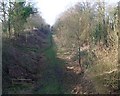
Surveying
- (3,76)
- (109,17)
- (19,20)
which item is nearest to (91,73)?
(3,76)

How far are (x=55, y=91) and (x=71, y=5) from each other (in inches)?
646

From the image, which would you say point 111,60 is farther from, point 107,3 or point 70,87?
point 107,3

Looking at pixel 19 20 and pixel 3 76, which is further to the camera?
pixel 19 20

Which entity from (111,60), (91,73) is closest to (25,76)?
(91,73)

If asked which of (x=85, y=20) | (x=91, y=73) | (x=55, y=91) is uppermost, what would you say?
(x=85, y=20)

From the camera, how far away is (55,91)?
25359 mm

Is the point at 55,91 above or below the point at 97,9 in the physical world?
below

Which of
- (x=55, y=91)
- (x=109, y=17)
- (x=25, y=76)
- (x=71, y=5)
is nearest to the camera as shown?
(x=55, y=91)

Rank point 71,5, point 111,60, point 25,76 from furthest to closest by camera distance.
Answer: point 71,5
point 25,76
point 111,60

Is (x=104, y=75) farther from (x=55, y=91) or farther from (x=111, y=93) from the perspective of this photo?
(x=55, y=91)

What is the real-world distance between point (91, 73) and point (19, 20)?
1786 cm

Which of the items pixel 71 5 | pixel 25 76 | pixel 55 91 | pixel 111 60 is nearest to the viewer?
pixel 111 60

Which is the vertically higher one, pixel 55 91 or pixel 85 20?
pixel 85 20

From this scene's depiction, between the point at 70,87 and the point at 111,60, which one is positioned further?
the point at 70,87
